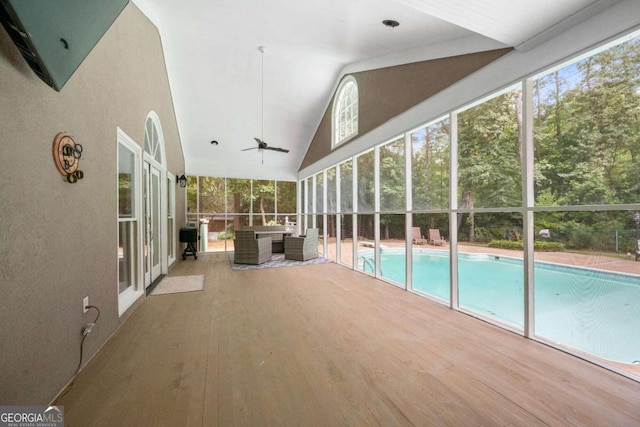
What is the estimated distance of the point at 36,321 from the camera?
166 cm

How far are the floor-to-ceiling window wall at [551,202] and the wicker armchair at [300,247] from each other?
346 centimetres

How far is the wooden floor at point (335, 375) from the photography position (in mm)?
1685

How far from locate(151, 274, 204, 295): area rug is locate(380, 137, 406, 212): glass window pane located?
367 centimetres

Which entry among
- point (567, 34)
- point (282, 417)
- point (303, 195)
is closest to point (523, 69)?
point (567, 34)

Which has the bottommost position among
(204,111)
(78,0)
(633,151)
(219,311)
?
(219,311)

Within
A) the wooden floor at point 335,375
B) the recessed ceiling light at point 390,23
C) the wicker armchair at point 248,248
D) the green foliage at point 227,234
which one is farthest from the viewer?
the green foliage at point 227,234

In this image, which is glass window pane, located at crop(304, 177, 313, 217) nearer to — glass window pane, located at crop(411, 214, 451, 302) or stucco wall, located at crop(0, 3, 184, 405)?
glass window pane, located at crop(411, 214, 451, 302)

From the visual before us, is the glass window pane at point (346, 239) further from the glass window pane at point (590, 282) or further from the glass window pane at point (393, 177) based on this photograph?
the glass window pane at point (590, 282)

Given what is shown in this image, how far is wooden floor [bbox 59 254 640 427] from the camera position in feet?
5.53

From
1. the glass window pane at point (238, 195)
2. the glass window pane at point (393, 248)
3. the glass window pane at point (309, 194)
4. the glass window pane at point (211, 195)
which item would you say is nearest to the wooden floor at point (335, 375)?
the glass window pane at point (393, 248)

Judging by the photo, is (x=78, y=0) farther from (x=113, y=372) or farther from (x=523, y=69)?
(x=523, y=69)

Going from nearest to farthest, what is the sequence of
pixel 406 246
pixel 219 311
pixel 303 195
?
1. pixel 219 311
2. pixel 406 246
3. pixel 303 195

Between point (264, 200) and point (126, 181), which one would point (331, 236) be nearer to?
point (264, 200)

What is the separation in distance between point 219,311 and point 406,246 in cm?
297
